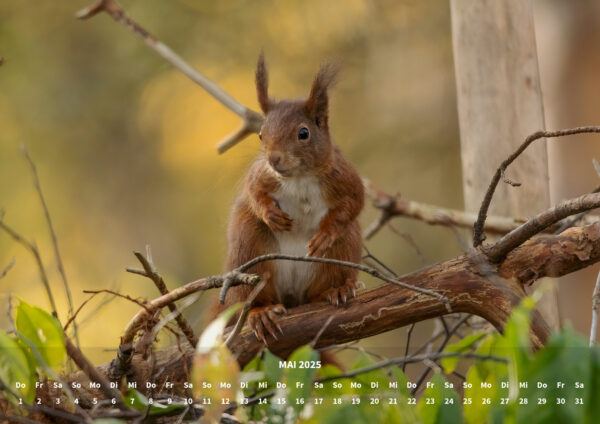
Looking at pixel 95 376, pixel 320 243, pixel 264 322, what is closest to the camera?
pixel 95 376

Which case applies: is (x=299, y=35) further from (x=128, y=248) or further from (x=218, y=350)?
(x=218, y=350)

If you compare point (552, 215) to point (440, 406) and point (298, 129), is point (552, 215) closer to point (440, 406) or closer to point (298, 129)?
point (440, 406)

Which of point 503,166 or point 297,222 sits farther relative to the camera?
point 297,222

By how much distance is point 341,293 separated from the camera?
218cm

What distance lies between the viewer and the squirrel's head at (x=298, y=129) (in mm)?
2344

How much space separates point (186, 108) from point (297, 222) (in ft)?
18.3

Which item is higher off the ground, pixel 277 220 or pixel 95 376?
pixel 277 220

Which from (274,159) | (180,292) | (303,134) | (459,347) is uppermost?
(303,134)

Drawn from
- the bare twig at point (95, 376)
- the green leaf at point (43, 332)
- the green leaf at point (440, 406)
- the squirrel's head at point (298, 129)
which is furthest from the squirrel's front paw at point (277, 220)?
the green leaf at point (440, 406)

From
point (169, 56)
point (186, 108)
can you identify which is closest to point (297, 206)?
point (169, 56)

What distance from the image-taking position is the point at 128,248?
24.4ft

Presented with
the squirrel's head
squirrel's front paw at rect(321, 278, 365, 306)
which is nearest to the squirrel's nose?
the squirrel's head

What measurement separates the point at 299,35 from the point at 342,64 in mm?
6213

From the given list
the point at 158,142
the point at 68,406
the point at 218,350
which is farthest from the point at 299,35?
the point at 218,350
